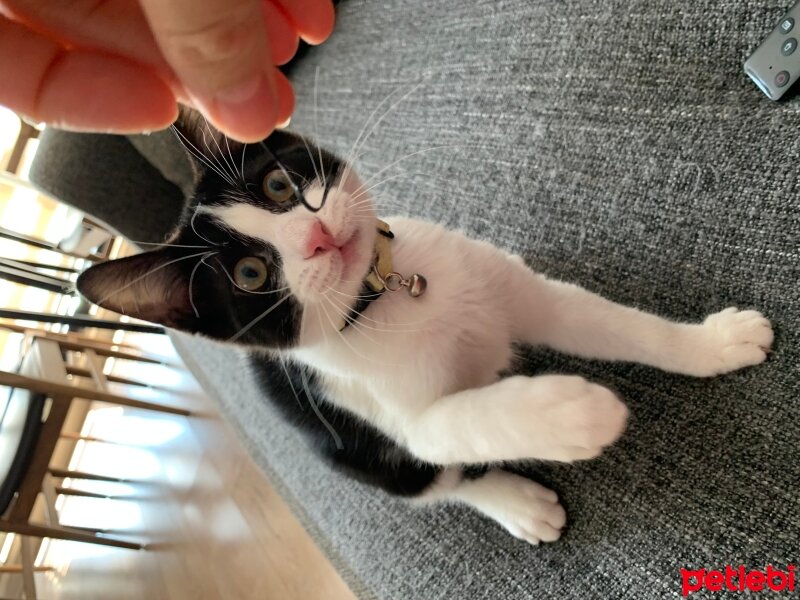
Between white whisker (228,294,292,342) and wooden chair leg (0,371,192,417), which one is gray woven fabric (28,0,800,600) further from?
wooden chair leg (0,371,192,417)

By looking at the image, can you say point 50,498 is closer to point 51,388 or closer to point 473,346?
point 51,388

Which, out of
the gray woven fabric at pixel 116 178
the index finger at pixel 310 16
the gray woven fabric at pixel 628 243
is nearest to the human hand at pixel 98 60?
the index finger at pixel 310 16

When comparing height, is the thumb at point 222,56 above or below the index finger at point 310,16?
below

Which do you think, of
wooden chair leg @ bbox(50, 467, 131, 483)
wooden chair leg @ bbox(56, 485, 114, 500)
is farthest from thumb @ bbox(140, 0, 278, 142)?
wooden chair leg @ bbox(56, 485, 114, 500)

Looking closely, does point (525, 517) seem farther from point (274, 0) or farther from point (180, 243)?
point (274, 0)

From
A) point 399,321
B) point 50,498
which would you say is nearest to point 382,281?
point 399,321

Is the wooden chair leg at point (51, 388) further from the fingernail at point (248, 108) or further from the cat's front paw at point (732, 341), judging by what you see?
the cat's front paw at point (732, 341)
